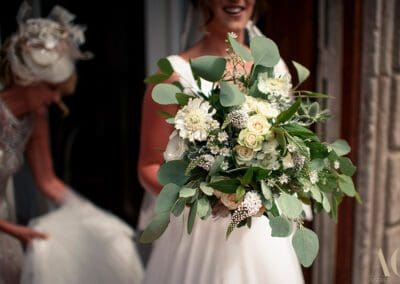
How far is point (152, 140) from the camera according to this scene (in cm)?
133

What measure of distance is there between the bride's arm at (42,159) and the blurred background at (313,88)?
43 millimetres

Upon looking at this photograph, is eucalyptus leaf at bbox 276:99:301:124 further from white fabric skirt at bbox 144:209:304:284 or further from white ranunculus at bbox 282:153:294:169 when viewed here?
white fabric skirt at bbox 144:209:304:284

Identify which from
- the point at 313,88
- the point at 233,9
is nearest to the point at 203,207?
the point at 233,9

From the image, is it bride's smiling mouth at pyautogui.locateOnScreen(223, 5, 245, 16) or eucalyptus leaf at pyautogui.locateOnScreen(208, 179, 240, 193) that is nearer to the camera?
eucalyptus leaf at pyautogui.locateOnScreen(208, 179, 240, 193)

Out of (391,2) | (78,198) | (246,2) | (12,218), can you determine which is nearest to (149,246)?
(78,198)

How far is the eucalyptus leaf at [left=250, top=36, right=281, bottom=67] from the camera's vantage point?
113 cm

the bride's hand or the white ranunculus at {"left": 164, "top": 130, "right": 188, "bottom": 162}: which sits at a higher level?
the white ranunculus at {"left": 164, "top": 130, "right": 188, "bottom": 162}

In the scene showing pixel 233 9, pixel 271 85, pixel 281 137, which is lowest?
pixel 281 137

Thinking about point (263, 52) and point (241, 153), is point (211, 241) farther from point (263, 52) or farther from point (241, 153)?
point (263, 52)

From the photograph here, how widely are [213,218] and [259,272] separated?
161 mm

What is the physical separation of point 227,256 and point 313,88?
2.16ft

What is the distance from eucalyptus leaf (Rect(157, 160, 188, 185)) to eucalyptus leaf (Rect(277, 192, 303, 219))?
186 millimetres

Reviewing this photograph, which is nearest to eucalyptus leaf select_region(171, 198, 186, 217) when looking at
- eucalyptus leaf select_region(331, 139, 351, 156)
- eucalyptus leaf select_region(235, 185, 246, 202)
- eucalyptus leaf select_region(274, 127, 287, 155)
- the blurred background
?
eucalyptus leaf select_region(235, 185, 246, 202)

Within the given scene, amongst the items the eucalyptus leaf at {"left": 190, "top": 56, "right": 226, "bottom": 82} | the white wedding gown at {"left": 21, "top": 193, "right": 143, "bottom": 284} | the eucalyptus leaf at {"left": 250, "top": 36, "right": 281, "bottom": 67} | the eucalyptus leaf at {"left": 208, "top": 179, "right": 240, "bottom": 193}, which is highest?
the eucalyptus leaf at {"left": 250, "top": 36, "right": 281, "bottom": 67}
